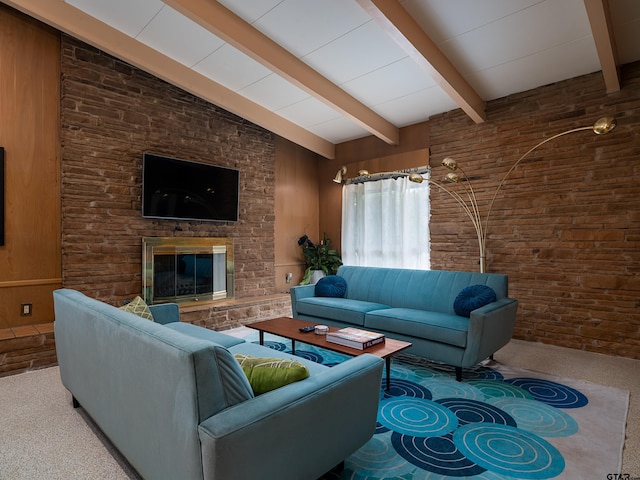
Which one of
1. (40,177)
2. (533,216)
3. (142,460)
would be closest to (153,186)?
(40,177)

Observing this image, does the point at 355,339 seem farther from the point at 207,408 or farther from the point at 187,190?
the point at 187,190

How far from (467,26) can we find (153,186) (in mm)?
3564

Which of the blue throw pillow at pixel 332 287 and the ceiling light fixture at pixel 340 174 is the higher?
the ceiling light fixture at pixel 340 174

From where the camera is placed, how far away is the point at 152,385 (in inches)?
53.4

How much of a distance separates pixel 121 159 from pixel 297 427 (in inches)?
150

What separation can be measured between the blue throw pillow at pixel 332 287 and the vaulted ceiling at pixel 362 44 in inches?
79.9

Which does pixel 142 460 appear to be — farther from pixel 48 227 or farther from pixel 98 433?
pixel 48 227

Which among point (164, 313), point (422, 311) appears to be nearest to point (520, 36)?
point (422, 311)

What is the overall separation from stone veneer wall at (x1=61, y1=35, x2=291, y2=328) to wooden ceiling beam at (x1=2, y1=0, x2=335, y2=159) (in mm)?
451

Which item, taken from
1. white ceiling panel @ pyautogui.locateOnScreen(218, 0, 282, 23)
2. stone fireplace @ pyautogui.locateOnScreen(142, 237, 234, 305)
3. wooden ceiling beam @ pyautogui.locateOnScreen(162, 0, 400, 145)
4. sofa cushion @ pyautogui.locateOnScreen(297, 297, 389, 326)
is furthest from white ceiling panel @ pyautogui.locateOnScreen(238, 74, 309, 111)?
sofa cushion @ pyautogui.locateOnScreen(297, 297, 389, 326)

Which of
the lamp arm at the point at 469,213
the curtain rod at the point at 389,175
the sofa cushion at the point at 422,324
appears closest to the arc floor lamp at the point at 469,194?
the lamp arm at the point at 469,213

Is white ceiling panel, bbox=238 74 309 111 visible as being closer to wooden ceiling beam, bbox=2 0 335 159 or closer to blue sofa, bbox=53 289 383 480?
wooden ceiling beam, bbox=2 0 335 159

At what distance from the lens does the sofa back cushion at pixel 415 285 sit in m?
3.58

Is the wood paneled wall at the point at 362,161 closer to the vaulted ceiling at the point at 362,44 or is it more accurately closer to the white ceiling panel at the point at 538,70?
the vaulted ceiling at the point at 362,44
